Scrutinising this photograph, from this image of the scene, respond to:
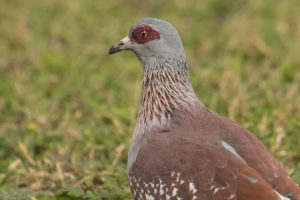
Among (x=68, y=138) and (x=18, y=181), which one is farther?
(x=68, y=138)

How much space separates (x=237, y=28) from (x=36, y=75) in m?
3.12

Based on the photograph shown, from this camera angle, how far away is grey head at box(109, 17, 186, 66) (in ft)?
17.5

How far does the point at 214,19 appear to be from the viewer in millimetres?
11133

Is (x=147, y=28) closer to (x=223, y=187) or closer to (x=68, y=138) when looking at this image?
(x=223, y=187)

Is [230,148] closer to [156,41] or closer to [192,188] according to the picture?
[192,188]

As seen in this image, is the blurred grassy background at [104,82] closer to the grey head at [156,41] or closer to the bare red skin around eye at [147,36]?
the grey head at [156,41]

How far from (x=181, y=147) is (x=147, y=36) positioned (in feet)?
3.76

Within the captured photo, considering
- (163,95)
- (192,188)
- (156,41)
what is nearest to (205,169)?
(192,188)

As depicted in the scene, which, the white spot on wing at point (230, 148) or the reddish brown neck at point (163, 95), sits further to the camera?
the reddish brown neck at point (163, 95)

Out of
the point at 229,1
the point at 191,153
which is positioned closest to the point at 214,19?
the point at 229,1

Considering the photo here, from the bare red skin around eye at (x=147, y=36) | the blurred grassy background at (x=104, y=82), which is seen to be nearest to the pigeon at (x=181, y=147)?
the bare red skin around eye at (x=147, y=36)

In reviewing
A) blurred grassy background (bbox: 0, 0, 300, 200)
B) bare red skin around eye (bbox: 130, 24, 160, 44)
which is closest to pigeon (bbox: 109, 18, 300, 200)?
bare red skin around eye (bbox: 130, 24, 160, 44)

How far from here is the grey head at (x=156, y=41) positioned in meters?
5.33

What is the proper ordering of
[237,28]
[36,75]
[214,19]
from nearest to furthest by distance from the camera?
[36,75] → [237,28] → [214,19]
